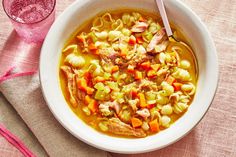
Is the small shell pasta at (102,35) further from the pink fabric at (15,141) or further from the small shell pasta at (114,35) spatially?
the pink fabric at (15,141)

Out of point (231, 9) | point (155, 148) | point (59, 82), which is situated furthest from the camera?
point (231, 9)

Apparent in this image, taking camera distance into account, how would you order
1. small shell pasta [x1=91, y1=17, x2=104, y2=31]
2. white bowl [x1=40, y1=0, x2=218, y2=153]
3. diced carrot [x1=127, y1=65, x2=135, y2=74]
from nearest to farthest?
white bowl [x1=40, y1=0, x2=218, y2=153] → diced carrot [x1=127, y1=65, x2=135, y2=74] → small shell pasta [x1=91, y1=17, x2=104, y2=31]

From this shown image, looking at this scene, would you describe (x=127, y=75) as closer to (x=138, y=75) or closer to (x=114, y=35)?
(x=138, y=75)

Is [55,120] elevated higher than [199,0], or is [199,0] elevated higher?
[199,0]

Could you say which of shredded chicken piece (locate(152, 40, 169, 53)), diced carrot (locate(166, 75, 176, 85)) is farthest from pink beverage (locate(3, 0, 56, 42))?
diced carrot (locate(166, 75, 176, 85))

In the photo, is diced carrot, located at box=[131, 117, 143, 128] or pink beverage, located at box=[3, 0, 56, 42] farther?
pink beverage, located at box=[3, 0, 56, 42]

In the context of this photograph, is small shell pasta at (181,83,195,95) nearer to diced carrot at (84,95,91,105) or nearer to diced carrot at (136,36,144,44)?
diced carrot at (136,36,144,44)

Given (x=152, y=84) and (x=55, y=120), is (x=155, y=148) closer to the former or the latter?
(x=152, y=84)

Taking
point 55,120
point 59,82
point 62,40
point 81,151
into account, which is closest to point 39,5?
point 62,40
